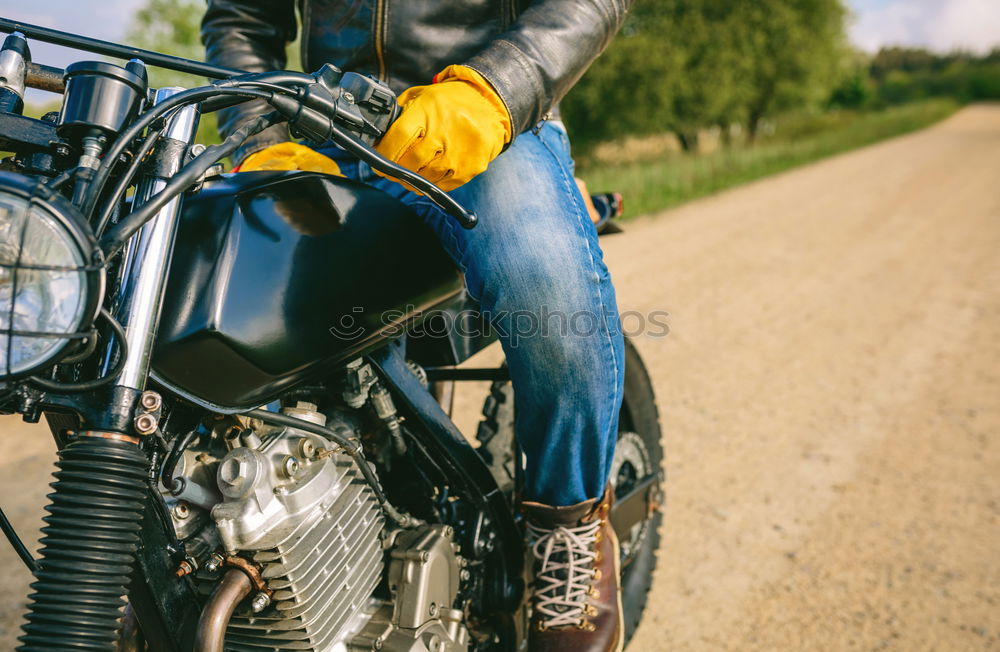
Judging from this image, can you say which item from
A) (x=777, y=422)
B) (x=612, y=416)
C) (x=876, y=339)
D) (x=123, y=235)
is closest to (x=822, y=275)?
(x=876, y=339)

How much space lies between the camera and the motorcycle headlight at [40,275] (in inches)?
32.5

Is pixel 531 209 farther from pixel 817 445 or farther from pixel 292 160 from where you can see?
pixel 817 445

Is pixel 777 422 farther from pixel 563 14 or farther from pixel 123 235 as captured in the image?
pixel 123 235

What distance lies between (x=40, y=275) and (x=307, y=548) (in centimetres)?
65

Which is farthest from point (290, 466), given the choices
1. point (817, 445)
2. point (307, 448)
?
point (817, 445)

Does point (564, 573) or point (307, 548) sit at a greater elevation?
point (307, 548)

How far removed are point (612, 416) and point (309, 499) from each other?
0.69 meters

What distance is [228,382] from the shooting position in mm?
1158

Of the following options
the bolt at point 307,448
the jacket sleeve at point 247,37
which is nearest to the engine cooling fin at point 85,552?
the bolt at point 307,448

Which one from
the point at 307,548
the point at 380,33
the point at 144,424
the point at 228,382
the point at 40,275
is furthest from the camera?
the point at 380,33

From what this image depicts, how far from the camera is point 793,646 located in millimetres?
2137

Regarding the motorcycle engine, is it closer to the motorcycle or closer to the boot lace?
the motorcycle

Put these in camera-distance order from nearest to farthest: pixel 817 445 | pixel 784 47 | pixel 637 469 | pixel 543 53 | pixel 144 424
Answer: pixel 144 424 < pixel 543 53 < pixel 637 469 < pixel 817 445 < pixel 784 47

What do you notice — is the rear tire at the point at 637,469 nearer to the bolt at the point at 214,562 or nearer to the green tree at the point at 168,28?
the bolt at the point at 214,562
